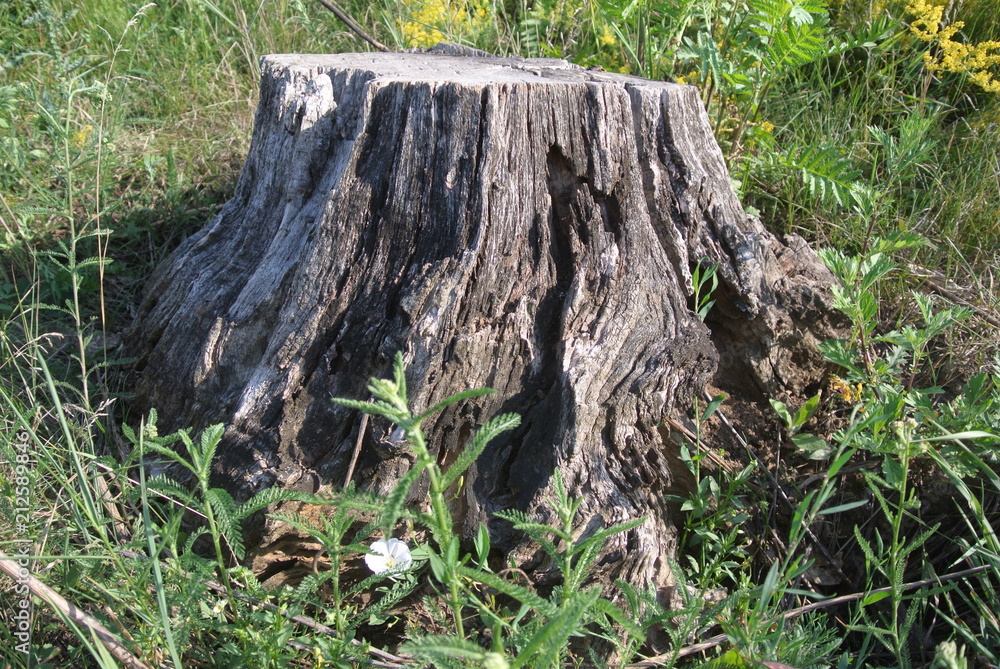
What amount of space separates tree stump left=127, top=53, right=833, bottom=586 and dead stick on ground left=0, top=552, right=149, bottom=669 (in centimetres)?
48

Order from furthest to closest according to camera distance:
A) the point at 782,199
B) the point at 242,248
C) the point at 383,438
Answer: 1. the point at 782,199
2. the point at 242,248
3. the point at 383,438

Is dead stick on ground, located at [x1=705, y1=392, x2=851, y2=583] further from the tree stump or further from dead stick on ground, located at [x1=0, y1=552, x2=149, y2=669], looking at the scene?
dead stick on ground, located at [x1=0, y1=552, x2=149, y2=669]

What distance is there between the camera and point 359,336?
6.67 feet

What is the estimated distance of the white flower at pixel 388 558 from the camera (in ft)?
5.41

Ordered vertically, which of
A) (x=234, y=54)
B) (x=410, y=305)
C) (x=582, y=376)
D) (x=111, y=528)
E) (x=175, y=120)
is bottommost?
(x=111, y=528)

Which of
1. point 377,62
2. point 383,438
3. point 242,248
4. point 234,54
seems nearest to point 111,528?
point 383,438

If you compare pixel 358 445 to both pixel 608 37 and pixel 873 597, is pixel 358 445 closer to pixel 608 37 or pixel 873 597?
pixel 873 597

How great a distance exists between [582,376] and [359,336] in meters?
0.64

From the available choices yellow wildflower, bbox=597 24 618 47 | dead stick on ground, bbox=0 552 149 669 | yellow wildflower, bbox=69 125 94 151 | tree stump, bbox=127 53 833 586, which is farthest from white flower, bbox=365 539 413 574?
yellow wildflower, bbox=69 125 94 151

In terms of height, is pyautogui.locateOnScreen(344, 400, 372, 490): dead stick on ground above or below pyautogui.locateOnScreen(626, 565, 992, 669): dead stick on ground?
above

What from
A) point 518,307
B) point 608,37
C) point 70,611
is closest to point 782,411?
point 518,307

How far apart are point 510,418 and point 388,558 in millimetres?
562

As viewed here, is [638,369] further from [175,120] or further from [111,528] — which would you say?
[175,120]

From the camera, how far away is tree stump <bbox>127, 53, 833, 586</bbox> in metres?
1.96
